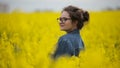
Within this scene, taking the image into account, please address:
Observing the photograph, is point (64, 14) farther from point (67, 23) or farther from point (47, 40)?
point (47, 40)

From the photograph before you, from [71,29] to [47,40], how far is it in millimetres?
263

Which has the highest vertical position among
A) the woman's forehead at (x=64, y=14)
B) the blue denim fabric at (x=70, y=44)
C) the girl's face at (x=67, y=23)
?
the woman's forehead at (x=64, y=14)

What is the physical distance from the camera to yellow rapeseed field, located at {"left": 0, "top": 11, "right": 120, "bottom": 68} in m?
3.15

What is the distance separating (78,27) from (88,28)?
20 cm

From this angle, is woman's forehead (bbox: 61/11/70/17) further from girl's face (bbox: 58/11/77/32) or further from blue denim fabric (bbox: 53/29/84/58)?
blue denim fabric (bbox: 53/29/84/58)

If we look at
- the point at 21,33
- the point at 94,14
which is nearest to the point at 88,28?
the point at 94,14

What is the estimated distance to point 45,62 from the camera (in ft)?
9.87

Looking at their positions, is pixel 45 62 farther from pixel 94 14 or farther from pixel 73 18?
pixel 94 14

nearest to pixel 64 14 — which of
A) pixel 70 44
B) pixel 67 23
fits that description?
pixel 67 23

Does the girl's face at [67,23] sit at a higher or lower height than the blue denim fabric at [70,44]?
higher

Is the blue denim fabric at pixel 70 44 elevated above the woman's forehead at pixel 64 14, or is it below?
below

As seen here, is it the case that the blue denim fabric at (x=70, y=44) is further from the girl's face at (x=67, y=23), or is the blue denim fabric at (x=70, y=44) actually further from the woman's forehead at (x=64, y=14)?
the woman's forehead at (x=64, y=14)

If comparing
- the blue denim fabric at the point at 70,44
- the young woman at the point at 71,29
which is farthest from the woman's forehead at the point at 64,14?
the blue denim fabric at the point at 70,44

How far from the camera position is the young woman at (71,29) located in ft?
10.4
